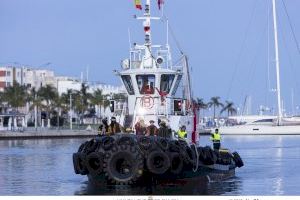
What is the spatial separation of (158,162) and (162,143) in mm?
1034

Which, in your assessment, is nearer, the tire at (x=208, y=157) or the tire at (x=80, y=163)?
the tire at (x=80, y=163)

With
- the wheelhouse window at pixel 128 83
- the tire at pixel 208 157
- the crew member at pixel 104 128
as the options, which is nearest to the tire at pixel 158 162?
the crew member at pixel 104 128

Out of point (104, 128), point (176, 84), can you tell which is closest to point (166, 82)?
point (176, 84)

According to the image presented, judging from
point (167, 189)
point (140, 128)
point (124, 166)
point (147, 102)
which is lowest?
point (167, 189)

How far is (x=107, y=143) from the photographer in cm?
3769

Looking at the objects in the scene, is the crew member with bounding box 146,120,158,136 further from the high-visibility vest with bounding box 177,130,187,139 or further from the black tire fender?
the high-visibility vest with bounding box 177,130,187,139

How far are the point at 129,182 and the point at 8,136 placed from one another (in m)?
118

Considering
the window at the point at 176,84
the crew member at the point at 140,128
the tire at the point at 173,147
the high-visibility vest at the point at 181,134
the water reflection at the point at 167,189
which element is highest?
the window at the point at 176,84

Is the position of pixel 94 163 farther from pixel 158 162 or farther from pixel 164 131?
pixel 164 131

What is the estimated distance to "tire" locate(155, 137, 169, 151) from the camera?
37250 millimetres

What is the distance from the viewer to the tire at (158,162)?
36625 mm

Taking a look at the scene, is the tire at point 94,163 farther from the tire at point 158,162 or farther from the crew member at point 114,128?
the crew member at point 114,128

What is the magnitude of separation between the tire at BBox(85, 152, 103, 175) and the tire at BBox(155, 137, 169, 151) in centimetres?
257

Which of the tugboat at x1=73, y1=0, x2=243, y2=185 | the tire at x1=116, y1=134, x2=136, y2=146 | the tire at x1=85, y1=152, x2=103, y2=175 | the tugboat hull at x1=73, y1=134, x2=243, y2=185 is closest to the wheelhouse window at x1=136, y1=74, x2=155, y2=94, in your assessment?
the tugboat at x1=73, y1=0, x2=243, y2=185
